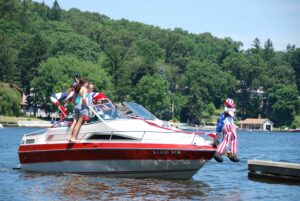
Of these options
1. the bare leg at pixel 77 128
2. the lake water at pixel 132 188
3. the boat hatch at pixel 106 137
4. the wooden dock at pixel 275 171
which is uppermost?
the bare leg at pixel 77 128

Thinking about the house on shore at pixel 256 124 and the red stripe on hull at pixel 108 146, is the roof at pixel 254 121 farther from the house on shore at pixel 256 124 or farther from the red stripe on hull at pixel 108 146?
the red stripe on hull at pixel 108 146

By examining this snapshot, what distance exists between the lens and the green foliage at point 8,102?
4055 inches

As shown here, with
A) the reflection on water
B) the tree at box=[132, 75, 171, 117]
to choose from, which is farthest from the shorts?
the tree at box=[132, 75, 171, 117]

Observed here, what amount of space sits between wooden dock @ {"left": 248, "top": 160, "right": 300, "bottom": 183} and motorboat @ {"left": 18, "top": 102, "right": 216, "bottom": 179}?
10.1 ft

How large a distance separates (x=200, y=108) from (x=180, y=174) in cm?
13102

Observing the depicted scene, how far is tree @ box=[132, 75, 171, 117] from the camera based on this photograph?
13775 centimetres

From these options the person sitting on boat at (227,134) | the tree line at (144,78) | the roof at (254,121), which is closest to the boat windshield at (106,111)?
the person sitting on boat at (227,134)

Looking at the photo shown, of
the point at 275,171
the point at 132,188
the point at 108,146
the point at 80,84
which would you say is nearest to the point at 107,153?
the point at 108,146

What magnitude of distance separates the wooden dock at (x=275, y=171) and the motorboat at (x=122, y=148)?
10.1ft

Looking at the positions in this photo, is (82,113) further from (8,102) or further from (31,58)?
(31,58)

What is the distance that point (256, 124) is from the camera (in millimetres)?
164000

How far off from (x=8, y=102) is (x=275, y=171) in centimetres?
7991

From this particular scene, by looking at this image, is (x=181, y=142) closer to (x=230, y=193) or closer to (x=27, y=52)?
(x=230, y=193)

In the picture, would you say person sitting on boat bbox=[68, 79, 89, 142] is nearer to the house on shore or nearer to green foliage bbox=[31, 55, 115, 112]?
green foliage bbox=[31, 55, 115, 112]
